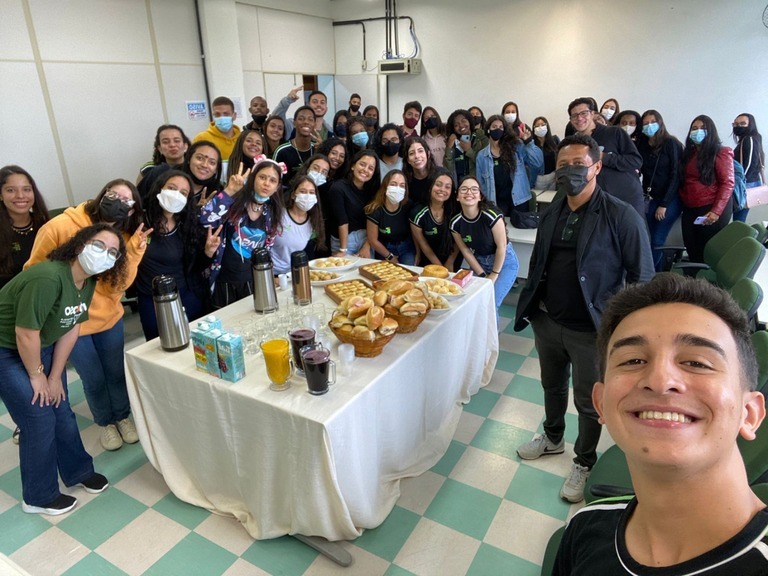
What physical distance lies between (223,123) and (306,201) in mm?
1733

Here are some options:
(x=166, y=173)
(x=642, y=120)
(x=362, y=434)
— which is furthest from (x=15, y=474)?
(x=642, y=120)

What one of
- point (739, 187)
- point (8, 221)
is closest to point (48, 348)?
point (8, 221)

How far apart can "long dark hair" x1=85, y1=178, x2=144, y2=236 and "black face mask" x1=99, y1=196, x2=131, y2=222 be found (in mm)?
25

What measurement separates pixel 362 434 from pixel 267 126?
3.20 meters

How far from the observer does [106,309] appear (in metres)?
2.37

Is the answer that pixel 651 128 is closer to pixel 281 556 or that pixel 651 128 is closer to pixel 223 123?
pixel 223 123

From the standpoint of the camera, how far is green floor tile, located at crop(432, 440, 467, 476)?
2365mm

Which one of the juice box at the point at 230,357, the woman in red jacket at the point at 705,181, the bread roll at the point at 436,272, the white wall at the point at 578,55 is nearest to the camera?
the juice box at the point at 230,357

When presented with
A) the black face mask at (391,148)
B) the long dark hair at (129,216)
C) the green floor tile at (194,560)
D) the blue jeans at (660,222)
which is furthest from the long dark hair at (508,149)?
the green floor tile at (194,560)

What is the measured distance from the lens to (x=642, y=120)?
471cm

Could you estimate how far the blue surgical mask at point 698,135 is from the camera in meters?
4.09

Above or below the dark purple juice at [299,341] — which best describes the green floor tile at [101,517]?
below

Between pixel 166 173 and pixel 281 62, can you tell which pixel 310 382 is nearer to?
pixel 166 173

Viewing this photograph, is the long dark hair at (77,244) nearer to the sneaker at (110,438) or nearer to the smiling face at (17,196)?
the smiling face at (17,196)
